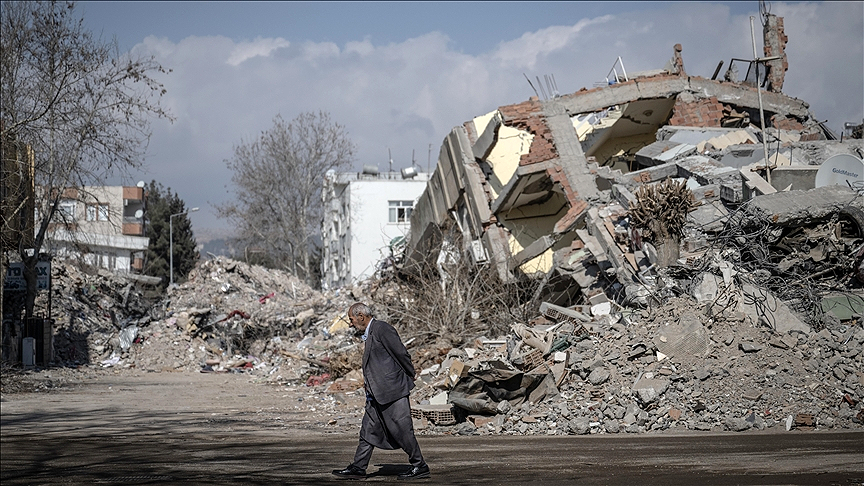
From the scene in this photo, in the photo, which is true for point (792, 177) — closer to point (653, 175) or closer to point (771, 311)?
point (653, 175)

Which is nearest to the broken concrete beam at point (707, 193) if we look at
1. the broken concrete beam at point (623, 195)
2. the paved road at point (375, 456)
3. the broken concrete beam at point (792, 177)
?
the broken concrete beam at point (623, 195)

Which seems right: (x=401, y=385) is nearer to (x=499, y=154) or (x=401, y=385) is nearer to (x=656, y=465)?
(x=656, y=465)

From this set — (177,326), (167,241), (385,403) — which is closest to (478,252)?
(177,326)

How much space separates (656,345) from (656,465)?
454 centimetres

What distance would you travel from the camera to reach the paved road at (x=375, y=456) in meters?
6.15

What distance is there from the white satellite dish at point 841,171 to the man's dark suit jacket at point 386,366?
10.0 meters

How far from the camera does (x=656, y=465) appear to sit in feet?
21.6

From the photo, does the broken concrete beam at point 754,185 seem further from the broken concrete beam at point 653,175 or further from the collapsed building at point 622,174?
the broken concrete beam at point 653,175

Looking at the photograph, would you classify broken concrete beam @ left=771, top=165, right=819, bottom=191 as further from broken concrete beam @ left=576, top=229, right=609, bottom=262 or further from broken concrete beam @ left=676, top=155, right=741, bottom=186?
broken concrete beam @ left=576, top=229, right=609, bottom=262

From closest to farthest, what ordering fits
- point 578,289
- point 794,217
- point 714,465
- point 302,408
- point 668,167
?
point 714,465
point 794,217
point 302,408
point 668,167
point 578,289

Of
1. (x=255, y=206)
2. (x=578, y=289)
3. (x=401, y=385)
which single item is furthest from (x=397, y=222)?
(x=401, y=385)

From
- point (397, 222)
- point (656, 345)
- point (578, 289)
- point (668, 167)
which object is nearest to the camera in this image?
point (656, 345)

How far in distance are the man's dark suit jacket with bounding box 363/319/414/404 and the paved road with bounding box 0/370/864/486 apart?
Answer: 70 centimetres

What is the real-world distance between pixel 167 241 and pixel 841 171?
58989 mm
